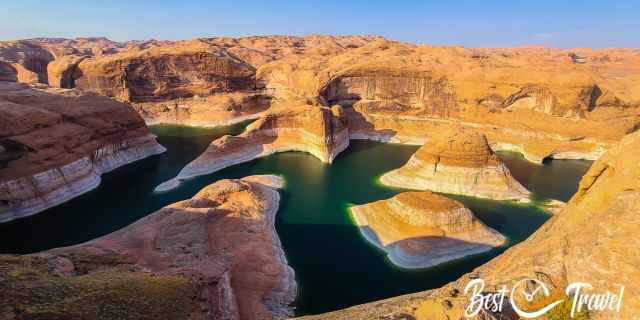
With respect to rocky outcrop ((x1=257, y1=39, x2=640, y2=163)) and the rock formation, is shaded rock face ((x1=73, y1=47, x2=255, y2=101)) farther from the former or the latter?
the rock formation

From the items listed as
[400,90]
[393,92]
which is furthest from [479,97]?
[393,92]

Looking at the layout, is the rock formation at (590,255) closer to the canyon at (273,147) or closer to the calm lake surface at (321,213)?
the canyon at (273,147)

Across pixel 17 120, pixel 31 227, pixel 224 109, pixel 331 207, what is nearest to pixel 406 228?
pixel 331 207

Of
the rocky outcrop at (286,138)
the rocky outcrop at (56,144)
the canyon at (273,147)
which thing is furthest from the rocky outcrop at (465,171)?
the rocky outcrop at (56,144)

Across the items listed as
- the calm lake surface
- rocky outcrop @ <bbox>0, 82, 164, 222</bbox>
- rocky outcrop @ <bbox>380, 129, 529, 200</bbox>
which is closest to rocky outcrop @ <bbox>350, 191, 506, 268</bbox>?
the calm lake surface

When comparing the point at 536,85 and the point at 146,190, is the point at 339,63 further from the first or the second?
the point at 146,190

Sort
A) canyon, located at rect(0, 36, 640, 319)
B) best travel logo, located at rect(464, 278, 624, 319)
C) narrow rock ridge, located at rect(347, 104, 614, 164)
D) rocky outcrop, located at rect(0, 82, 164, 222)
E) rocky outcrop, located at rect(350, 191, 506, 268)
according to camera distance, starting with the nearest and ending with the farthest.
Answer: best travel logo, located at rect(464, 278, 624, 319) → canyon, located at rect(0, 36, 640, 319) → rocky outcrop, located at rect(350, 191, 506, 268) → rocky outcrop, located at rect(0, 82, 164, 222) → narrow rock ridge, located at rect(347, 104, 614, 164)
